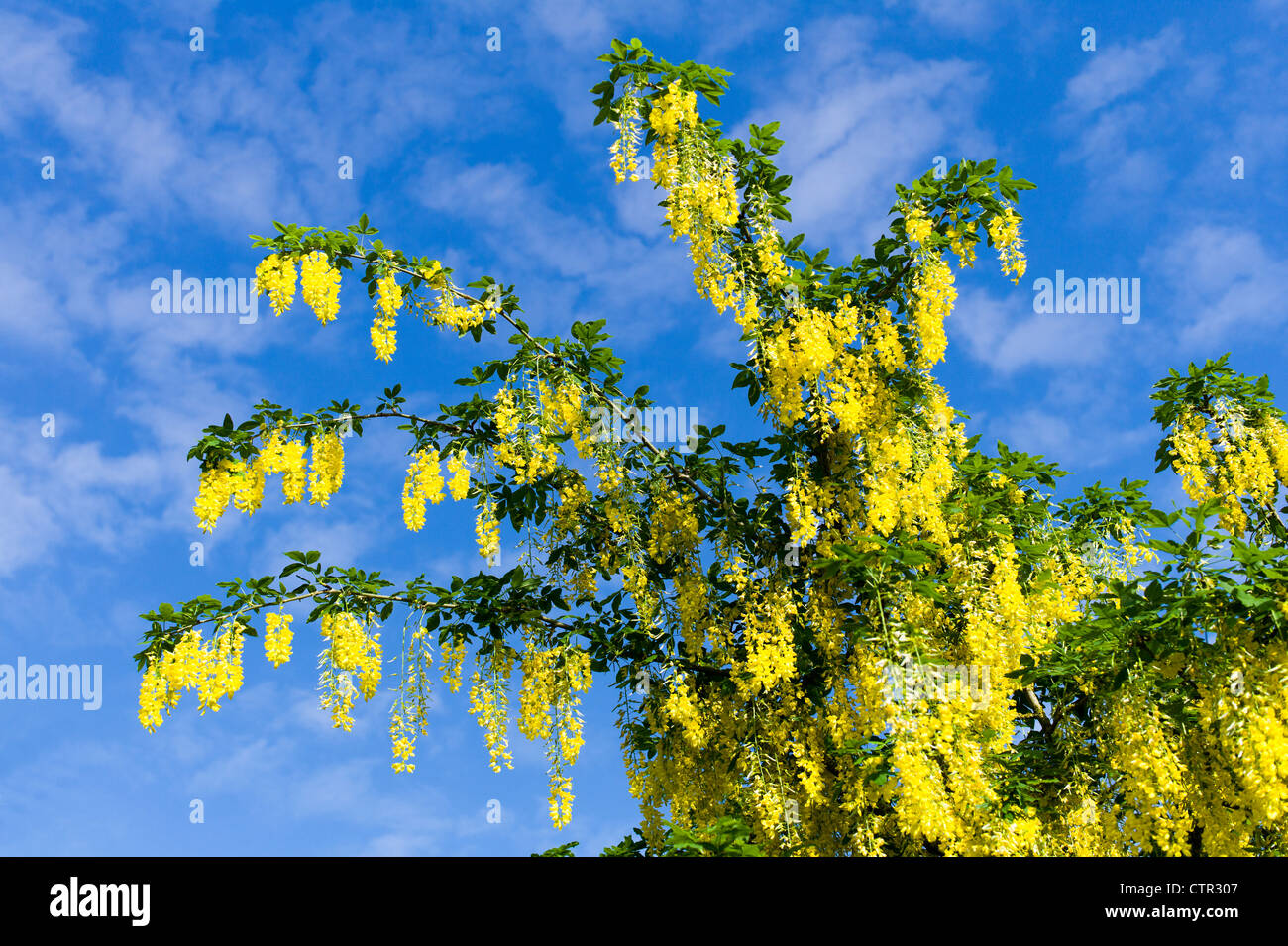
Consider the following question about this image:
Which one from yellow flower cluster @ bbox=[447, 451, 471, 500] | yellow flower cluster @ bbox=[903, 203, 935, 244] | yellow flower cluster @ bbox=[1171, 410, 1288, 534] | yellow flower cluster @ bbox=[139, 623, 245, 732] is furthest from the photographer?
yellow flower cluster @ bbox=[1171, 410, 1288, 534]

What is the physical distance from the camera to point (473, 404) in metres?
7.85

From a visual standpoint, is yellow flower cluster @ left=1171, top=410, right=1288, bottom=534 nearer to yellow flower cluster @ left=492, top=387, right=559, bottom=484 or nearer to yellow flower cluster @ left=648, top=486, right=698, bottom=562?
yellow flower cluster @ left=648, top=486, right=698, bottom=562

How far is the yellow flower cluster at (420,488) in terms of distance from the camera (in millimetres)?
7691

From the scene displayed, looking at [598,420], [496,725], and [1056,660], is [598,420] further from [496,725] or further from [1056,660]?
[1056,660]

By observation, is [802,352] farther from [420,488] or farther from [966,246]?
[420,488]

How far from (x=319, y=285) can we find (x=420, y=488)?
1.73 metres

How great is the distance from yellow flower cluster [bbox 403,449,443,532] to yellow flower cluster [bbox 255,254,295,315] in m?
1.57

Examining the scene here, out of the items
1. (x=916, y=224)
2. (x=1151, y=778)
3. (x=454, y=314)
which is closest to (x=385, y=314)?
(x=454, y=314)

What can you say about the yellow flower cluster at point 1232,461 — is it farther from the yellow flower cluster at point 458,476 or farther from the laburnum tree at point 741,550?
the yellow flower cluster at point 458,476

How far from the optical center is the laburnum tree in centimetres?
717

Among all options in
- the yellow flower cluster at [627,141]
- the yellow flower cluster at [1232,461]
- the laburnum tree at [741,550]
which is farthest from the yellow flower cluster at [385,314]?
the yellow flower cluster at [1232,461]

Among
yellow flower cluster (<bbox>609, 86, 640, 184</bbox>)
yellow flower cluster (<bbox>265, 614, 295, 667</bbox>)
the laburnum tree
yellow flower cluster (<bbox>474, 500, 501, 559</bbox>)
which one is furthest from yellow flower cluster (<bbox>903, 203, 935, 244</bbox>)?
yellow flower cluster (<bbox>265, 614, 295, 667</bbox>)
